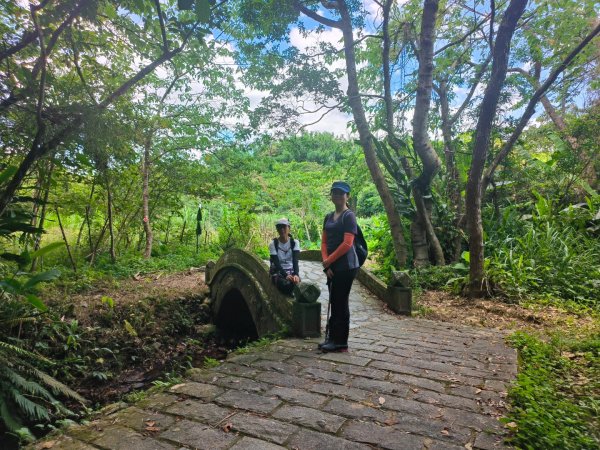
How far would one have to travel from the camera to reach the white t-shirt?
17.5ft

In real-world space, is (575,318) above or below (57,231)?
below

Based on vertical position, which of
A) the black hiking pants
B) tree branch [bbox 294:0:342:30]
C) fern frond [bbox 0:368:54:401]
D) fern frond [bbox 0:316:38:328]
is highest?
tree branch [bbox 294:0:342:30]

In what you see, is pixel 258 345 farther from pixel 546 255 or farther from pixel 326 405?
pixel 546 255

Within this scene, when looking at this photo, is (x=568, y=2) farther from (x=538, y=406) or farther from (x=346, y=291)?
(x=538, y=406)

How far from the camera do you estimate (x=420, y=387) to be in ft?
10.4

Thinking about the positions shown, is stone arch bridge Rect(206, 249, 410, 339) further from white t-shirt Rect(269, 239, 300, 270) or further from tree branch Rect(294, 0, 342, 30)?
tree branch Rect(294, 0, 342, 30)

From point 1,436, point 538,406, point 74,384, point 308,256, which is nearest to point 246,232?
point 308,256

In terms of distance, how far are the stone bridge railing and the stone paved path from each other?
593 millimetres

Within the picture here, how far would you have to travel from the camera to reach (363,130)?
8883 millimetres

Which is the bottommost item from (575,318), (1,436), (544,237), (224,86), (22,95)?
(1,436)

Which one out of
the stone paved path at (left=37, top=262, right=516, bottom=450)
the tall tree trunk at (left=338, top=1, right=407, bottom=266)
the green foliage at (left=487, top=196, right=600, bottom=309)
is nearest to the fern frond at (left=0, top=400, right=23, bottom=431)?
the stone paved path at (left=37, top=262, right=516, bottom=450)

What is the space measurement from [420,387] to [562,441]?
112cm

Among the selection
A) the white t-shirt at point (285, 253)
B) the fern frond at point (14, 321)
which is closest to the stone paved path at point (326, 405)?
→ the white t-shirt at point (285, 253)

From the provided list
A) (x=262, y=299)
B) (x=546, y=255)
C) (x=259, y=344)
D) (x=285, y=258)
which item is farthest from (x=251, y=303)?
(x=546, y=255)
